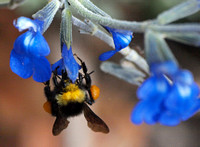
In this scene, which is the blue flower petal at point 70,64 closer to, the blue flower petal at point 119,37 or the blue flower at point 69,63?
the blue flower at point 69,63

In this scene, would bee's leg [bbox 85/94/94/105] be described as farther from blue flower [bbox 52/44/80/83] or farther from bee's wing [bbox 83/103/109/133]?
blue flower [bbox 52/44/80/83]

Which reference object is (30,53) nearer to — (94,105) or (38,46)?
(38,46)

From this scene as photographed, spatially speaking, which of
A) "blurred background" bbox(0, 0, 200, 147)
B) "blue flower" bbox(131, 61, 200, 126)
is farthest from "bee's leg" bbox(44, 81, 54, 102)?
"blurred background" bbox(0, 0, 200, 147)

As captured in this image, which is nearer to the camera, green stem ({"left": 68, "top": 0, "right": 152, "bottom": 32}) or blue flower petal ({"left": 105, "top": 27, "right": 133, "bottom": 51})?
green stem ({"left": 68, "top": 0, "right": 152, "bottom": 32})

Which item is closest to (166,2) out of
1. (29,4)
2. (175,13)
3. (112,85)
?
(112,85)

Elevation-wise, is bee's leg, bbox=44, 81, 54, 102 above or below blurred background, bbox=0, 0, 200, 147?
above

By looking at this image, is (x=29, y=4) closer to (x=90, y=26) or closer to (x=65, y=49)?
(x=90, y=26)
